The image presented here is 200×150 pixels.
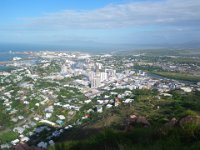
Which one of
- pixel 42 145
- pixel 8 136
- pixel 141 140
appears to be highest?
pixel 141 140

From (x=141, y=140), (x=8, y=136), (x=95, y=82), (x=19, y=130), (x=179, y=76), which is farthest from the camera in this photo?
(x=179, y=76)

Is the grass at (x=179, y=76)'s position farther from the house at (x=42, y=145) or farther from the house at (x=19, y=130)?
the house at (x=42, y=145)

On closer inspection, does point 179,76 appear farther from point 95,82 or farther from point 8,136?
point 8,136

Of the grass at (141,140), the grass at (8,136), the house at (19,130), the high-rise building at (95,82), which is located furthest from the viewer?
the high-rise building at (95,82)

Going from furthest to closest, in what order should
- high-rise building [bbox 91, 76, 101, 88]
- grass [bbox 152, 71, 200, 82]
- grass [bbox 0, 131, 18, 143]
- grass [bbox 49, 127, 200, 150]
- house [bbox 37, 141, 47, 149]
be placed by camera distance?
1. grass [bbox 152, 71, 200, 82]
2. high-rise building [bbox 91, 76, 101, 88]
3. grass [bbox 0, 131, 18, 143]
4. house [bbox 37, 141, 47, 149]
5. grass [bbox 49, 127, 200, 150]

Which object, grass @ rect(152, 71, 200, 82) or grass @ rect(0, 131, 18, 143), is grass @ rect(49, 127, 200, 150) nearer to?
grass @ rect(0, 131, 18, 143)

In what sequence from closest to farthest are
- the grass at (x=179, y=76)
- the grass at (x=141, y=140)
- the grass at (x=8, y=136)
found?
the grass at (x=141, y=140) → the grass at (x=8, y=136) → the grass at (x=179, y=76)

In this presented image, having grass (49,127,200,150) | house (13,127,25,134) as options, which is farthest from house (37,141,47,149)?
grass (49,127,200,150)

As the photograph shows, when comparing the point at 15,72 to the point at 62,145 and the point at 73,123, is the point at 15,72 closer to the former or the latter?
the point at 73,123

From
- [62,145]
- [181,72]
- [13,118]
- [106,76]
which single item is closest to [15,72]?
[106,76]

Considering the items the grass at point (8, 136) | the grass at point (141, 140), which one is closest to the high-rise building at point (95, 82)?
the grass at point (8, 136)

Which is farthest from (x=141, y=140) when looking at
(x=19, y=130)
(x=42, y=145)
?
(x=19, y=130)
